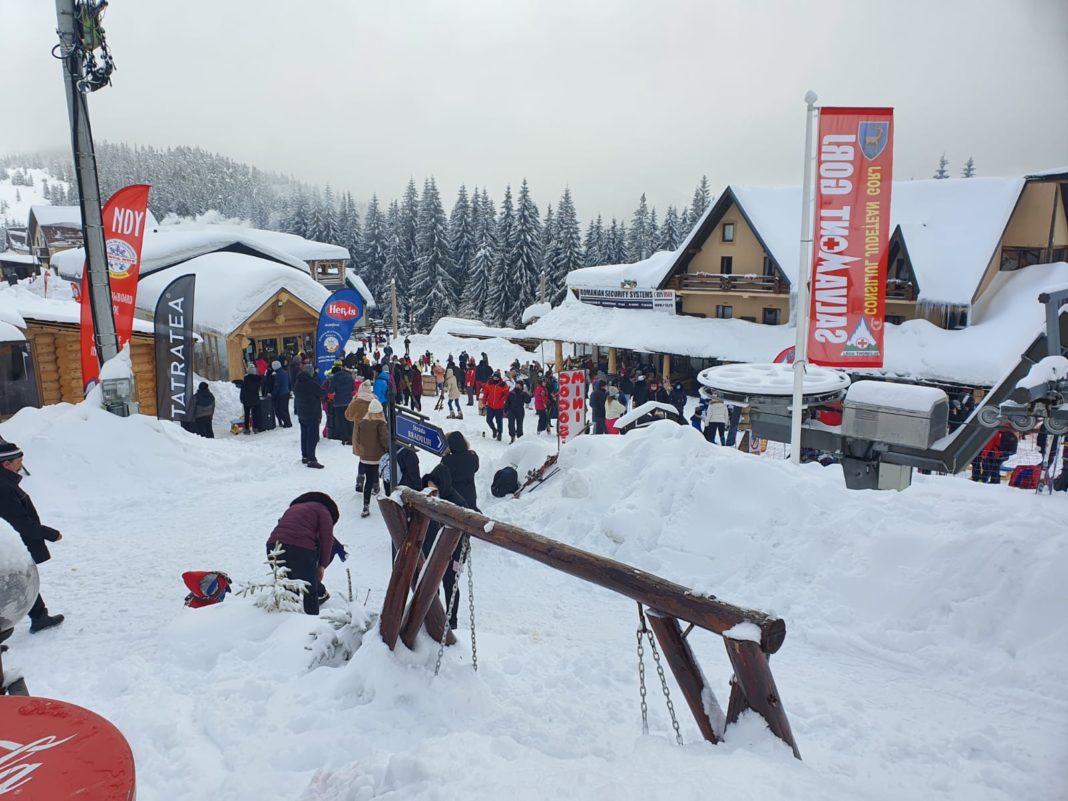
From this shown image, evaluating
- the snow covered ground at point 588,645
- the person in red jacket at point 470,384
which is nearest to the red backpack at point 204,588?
the snow covered ground at point 588,645

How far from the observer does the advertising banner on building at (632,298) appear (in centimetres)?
2628

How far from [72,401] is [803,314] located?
15.2 m

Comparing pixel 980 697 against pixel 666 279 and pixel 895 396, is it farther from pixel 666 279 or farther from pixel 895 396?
pixel 666 279

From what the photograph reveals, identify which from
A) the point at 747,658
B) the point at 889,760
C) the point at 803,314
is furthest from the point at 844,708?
the point at 803,314

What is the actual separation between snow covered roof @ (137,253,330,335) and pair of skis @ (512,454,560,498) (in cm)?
1370

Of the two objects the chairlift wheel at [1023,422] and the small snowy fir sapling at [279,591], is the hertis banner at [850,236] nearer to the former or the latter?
the chairlift wheel at [1023,422]

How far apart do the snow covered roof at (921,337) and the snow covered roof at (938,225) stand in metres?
1.23

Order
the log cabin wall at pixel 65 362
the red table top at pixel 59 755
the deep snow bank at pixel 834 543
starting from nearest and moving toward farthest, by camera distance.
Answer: the red table top at pixel 59 755, the deep snow bank at pixel 834 543, the log cabin wall at pixel 65 362

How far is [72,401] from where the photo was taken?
14398mm

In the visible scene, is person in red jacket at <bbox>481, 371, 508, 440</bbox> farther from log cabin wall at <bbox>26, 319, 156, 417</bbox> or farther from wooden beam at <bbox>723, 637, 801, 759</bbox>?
wooden beam at <bbox>723, 637, 801, 759</bbox>

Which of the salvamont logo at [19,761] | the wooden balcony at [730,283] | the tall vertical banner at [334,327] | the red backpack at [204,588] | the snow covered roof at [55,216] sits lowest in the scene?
the red backpack at [204,588]

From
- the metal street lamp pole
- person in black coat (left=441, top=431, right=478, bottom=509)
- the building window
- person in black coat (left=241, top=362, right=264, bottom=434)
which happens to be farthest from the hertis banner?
the building window

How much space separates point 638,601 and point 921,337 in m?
20.1

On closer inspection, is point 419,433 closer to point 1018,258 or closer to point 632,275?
point 1018,258
